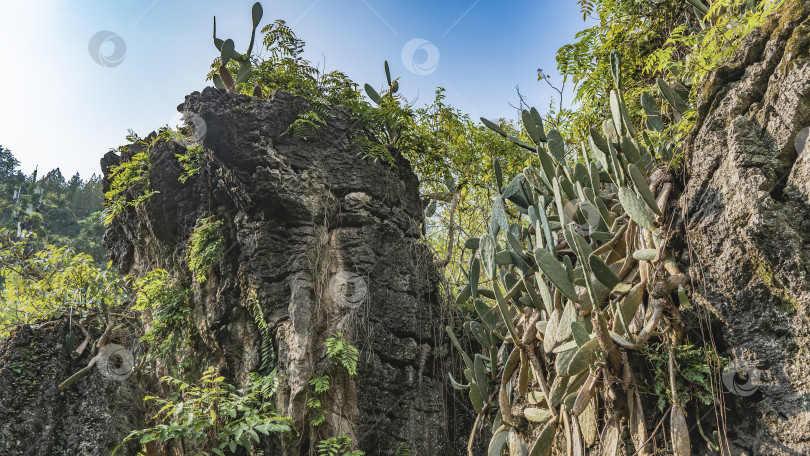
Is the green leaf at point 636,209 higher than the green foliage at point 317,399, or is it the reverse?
the green leaf at point 636,209

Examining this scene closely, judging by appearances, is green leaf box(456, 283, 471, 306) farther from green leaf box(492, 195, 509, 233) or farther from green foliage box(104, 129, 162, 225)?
green foliage box(104, 129, 162, 225)

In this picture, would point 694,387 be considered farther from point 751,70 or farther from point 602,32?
point 602,32

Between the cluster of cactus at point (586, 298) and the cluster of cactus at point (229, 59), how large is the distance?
116 inches

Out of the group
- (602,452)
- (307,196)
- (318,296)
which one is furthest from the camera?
(307,196)

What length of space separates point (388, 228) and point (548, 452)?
2453 mm

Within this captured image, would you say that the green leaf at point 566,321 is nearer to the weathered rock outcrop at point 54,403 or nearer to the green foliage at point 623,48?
the green foliage at point 623,48

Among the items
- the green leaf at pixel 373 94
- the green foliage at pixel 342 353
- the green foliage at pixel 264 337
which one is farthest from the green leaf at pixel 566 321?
the green leaf at pixel 373 94

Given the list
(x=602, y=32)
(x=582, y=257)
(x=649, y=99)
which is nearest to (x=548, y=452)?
(x=582, y=257)

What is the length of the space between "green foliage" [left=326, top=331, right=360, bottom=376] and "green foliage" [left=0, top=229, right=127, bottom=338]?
272 centimetres

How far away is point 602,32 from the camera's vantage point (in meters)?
4.52

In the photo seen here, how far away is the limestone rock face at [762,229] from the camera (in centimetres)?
198

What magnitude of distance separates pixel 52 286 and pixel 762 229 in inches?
243

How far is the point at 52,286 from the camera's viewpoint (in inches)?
208

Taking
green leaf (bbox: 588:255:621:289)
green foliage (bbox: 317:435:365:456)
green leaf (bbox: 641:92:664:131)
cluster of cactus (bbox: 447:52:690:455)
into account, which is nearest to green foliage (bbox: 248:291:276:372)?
green foliage (bbox: 317:435:365:456)
